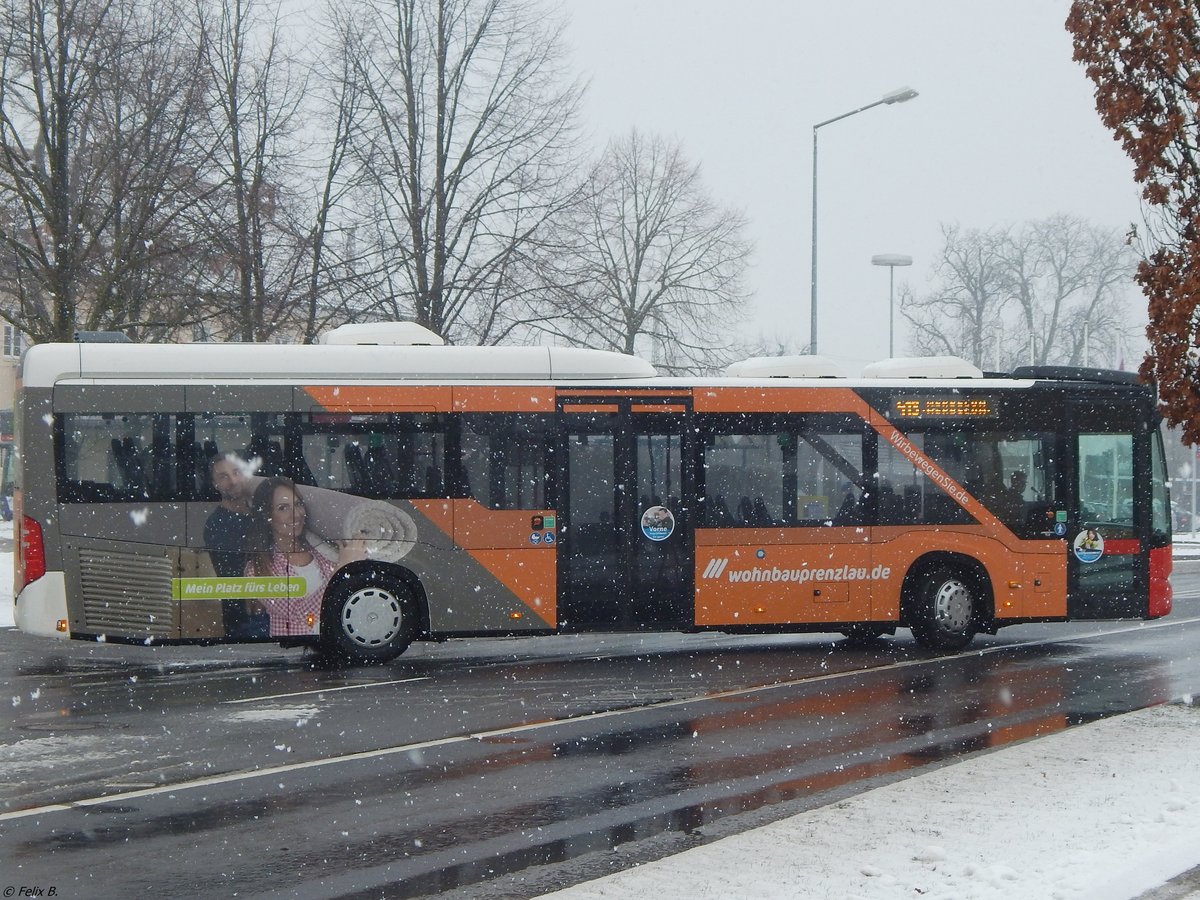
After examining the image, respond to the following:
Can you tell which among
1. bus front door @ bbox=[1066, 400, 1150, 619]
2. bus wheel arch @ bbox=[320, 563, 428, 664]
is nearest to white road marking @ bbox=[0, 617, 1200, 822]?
bus front door @ bbox=[1066, 400, 1150, 619]

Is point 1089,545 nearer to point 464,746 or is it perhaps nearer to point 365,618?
point 365,618

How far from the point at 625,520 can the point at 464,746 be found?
529cm

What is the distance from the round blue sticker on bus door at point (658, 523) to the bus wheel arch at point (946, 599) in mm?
2790

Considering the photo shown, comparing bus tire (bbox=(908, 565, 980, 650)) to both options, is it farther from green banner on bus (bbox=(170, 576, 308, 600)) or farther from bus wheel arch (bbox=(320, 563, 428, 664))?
green banner on bus (bbox=(170, 576, 308, 600))

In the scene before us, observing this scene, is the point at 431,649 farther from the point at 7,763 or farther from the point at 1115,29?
the point at 1115,29

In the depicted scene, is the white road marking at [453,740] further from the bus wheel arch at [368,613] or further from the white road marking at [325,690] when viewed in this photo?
the bus wheel arch at [368,613]

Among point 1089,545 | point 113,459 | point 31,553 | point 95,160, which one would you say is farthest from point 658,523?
point 95,160

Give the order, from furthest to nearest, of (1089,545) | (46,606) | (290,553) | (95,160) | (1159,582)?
(95,160), (1159,582), (1089,545), (290,553), (46,606)

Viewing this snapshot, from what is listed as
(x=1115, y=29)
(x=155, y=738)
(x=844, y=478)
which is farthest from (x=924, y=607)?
(x=155, y=738)

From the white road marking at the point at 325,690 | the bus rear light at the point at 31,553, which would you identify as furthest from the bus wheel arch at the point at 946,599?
the bus rear light at the point at 31,553

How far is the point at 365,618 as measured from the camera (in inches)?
568

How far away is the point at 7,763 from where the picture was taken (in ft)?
30.4

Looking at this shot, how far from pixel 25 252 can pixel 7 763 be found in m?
12.2

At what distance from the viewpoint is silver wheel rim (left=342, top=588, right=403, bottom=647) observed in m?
14.4
